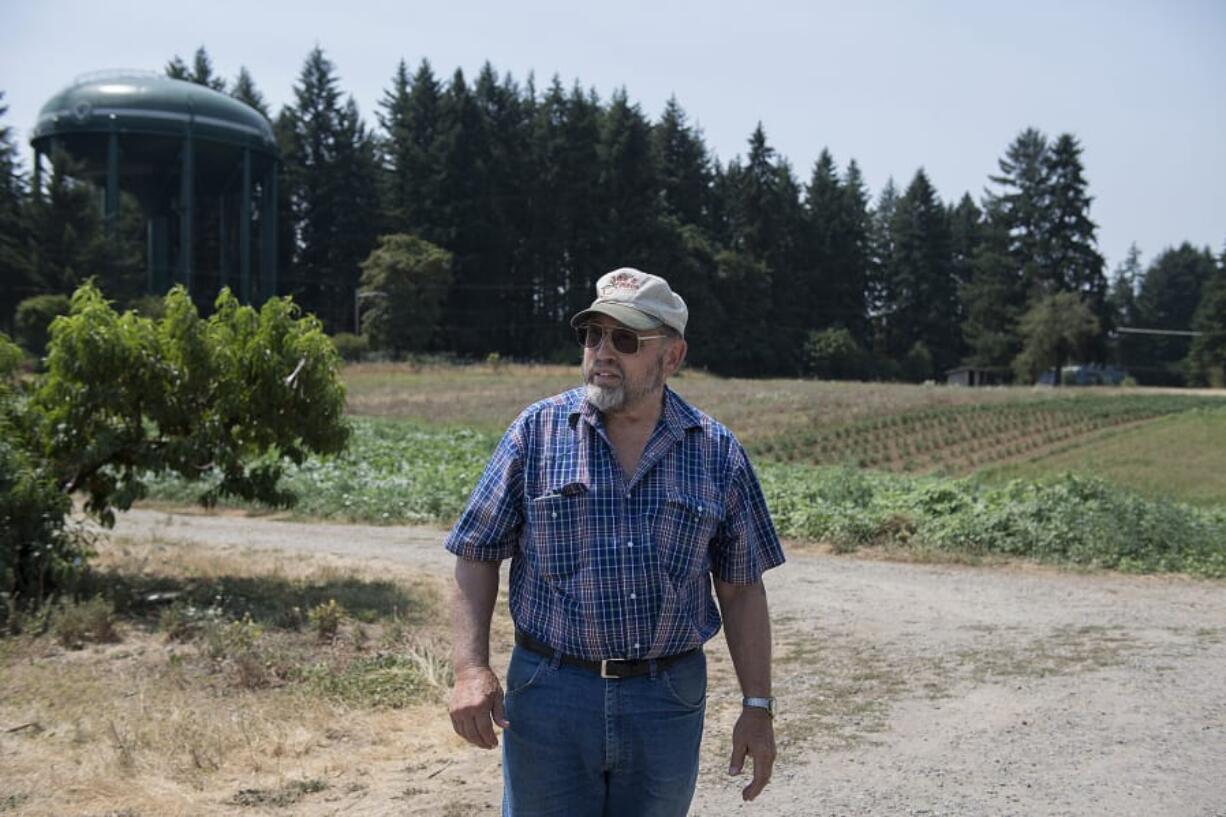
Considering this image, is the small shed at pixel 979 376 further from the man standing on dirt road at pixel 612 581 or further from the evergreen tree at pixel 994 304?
the man standing on dirt road at pixel 612 581

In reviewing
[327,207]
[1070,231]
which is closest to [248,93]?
[327,207]

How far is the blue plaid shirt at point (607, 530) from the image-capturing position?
9.37 ft

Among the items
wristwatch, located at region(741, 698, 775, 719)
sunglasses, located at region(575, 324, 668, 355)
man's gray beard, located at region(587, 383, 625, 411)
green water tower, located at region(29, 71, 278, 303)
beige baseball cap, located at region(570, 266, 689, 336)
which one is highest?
green water tower, located at region(29, 71, 278, 303)

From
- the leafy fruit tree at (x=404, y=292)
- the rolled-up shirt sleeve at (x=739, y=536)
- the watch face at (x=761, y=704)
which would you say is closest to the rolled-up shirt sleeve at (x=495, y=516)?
the rolled-up shirt sleeve at (x=739, y=536)

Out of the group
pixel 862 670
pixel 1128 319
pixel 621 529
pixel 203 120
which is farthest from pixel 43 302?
pixel 1128 319

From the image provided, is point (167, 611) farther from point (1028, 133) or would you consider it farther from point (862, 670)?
point (1028, 133)

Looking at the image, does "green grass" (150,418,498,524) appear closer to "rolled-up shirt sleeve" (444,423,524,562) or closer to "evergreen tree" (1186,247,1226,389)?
"rolled-up shirt sleeve" (444,423,524,562)

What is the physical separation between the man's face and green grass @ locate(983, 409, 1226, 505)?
17.5m

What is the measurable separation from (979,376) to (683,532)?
→ 283ft

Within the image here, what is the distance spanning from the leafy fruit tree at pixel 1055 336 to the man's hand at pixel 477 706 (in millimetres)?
76823

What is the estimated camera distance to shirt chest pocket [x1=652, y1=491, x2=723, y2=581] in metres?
2.92

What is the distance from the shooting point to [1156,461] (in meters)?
27.2

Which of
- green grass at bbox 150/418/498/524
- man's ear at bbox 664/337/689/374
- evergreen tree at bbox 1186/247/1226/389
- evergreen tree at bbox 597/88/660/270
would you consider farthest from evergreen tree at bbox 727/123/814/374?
man's ear at bbox 664/337/689/374

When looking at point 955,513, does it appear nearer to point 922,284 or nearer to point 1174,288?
point 922,284
